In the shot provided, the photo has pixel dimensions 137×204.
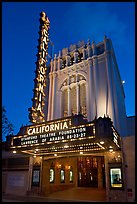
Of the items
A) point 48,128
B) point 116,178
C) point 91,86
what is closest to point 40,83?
point 48,128

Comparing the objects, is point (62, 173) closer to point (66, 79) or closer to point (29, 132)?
point (29, 132)

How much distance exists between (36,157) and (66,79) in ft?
37.4

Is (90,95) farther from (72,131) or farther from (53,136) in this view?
(72,131)

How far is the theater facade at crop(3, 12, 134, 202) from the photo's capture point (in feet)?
37.5

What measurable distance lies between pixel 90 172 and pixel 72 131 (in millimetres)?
14761

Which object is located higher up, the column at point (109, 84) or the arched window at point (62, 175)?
the column at point (109, 84)

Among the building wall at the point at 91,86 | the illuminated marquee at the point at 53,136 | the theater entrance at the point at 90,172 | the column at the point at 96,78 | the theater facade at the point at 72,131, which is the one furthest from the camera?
the theater entrance at the point at 90,172

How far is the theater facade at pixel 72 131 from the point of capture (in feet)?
37.5

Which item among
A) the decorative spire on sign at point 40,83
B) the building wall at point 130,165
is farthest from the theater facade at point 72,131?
the building wall at point 130,165

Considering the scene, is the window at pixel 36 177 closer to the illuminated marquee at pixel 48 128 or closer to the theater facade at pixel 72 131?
the theater facade at pixel 72 131

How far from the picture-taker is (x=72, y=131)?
11.0 meters

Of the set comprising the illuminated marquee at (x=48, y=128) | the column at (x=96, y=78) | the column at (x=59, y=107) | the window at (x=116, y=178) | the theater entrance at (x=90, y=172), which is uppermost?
the column at (x=96, y=78)

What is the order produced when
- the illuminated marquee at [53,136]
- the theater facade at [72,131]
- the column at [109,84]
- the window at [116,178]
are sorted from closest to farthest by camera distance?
1. the illuminated marquee at [53,136]
2. the theater facade at [72,131]
3. the window at [116,178]
4. the column at [109,84]

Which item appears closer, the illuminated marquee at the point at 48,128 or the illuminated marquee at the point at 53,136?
the illuminated marquee at the point at 53,136
